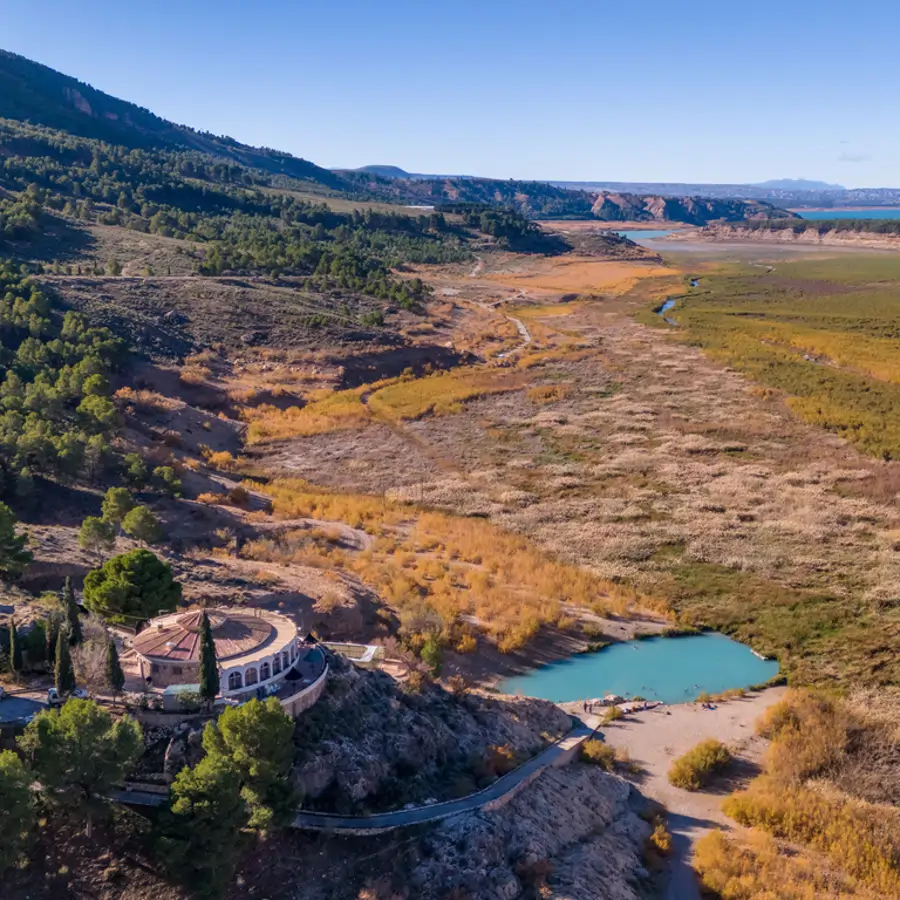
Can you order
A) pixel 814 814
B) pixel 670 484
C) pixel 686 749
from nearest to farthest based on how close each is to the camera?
1. pixel 814 814
2. pixel 686 749
3. pixel 670 484

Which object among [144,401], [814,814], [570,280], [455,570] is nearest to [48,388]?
Answer: [144,401]

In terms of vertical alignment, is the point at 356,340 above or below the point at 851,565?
above

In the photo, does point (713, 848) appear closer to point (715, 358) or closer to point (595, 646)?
point (595, 646)

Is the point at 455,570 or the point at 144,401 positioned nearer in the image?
the point at 455,570

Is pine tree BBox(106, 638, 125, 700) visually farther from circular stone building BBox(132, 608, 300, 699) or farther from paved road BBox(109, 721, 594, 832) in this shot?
paved road BBox(109, 721, 594, 832)

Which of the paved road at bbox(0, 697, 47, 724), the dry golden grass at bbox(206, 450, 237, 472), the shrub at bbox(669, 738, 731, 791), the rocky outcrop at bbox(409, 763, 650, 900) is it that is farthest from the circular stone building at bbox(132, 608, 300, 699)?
the dry golden grass at bbox(206, 450, 237, 472)

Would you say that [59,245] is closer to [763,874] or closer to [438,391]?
[438,391]

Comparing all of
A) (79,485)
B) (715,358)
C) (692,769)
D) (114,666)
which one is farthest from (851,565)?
(715,358)
